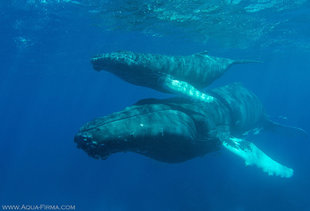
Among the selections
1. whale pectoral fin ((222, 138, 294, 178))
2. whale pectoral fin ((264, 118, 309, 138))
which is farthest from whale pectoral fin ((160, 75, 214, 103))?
whale pectoral fin ((264, 118, 309, 138))

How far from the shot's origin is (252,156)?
37.8ft

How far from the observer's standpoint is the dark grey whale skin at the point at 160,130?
619 centimetres

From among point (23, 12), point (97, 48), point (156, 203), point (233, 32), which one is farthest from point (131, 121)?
point (97, 48)

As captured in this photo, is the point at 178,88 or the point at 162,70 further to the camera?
the point at 162,70

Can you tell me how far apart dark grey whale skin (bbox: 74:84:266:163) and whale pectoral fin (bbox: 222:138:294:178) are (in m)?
0.62

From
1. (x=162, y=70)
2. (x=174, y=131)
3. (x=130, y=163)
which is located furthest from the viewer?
(x=130, y=163)

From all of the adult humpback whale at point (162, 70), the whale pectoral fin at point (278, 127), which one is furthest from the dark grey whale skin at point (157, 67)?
the whale pectoral fin at point (278, 127)

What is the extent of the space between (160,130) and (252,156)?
6080mm

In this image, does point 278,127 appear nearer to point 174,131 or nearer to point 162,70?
point 162,70

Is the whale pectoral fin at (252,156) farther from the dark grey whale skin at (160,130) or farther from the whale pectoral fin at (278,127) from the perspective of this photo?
the whale pectoral fin at (278,127)

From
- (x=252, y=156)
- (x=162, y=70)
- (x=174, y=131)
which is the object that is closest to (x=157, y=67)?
(x=162, y=70)

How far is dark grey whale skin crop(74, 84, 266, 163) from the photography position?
6.19 m

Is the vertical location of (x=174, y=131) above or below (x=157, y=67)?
below

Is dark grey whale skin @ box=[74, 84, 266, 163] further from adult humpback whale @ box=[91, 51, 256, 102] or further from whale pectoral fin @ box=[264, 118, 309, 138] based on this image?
whale pectoral fin @ box=[264, 118, 309, 138]
